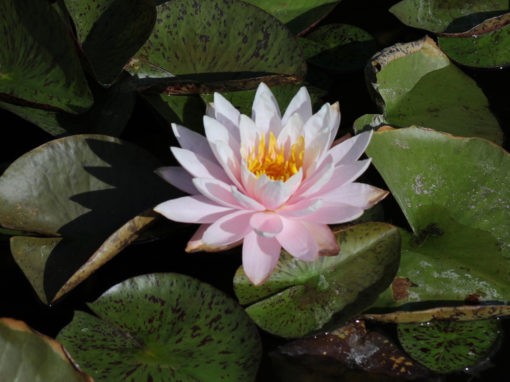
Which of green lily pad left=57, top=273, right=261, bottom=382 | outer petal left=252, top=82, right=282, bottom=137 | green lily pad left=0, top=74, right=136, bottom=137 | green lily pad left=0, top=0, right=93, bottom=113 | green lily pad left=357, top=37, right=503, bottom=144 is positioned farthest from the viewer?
green lily pad left=357, top=37, right=503, bottom=144

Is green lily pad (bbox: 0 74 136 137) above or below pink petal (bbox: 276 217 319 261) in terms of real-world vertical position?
above

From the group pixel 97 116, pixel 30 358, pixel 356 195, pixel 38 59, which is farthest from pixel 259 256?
pixel 38 59

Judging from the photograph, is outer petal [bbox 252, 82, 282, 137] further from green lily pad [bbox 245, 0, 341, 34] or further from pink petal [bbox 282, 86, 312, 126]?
green lily pad [bbox 245, 0, 341, 34]

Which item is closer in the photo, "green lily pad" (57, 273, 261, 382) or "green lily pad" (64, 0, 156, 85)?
"green lily pad" (57, 273, 261, 382)

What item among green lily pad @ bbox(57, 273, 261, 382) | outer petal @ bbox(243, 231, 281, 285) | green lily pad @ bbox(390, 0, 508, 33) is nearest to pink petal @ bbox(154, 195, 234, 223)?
outer petal @ bbox(243, 231, 281, 285)

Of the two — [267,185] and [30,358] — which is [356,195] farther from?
[30,358]

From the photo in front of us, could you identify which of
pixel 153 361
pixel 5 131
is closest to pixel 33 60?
pixel 5 131

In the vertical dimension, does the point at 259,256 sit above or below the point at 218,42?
below
